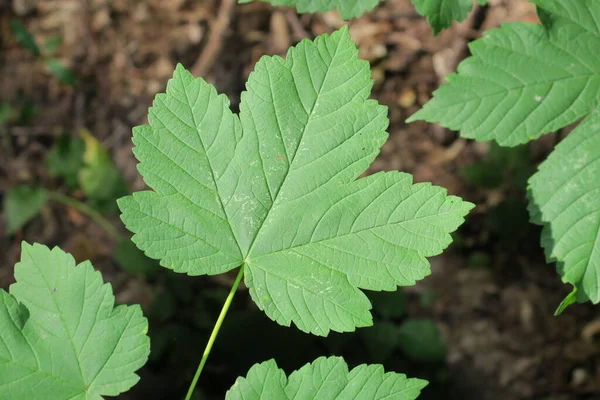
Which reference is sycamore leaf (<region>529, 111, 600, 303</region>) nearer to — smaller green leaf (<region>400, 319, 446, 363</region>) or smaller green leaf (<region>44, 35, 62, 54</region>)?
smaller green leaf (<region>400, 319, 446, 363</region>)

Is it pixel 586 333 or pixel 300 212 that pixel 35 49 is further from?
pixel 586 333

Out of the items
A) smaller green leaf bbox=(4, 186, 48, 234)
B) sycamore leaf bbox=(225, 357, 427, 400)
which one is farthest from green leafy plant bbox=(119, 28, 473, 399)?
smaller green leaf bbox=(4, 186, 48, 234)

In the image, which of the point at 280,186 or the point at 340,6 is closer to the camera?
the point at 280,186

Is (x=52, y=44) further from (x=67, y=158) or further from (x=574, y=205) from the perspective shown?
(x=574, y=205)

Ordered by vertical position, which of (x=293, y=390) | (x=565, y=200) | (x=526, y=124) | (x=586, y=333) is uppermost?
(x=526, y=124)

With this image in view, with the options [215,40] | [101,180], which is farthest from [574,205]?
[215,40]

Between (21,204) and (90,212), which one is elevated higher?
(21,204)

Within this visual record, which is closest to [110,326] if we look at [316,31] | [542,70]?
[542,70]
